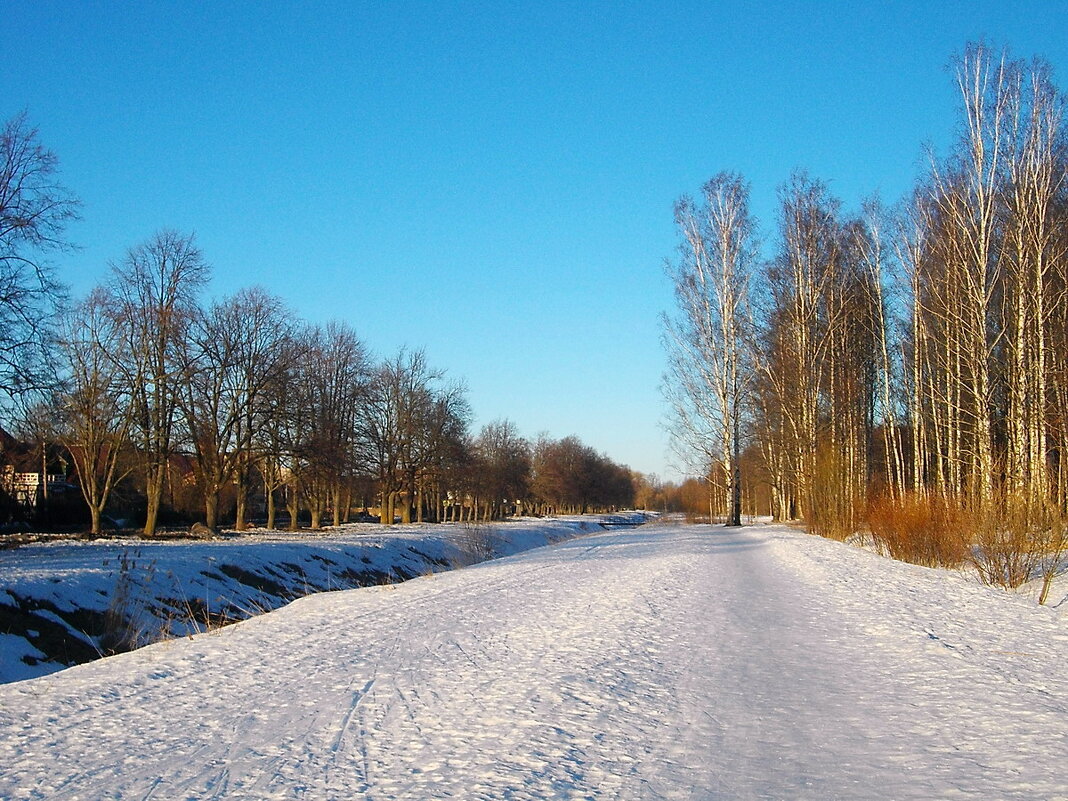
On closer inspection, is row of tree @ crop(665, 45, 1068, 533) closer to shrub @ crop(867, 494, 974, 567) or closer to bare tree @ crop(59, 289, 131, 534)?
shrub @ crop(867, 494, 974, 567)

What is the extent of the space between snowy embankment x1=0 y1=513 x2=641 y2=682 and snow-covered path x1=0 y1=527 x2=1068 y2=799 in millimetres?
3850

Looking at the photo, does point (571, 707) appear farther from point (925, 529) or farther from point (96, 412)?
point (96, 412)

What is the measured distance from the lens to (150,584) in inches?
725

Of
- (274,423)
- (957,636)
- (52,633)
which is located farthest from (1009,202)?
(274,423)

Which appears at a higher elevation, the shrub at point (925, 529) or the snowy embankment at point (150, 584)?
the shrub at point (925, 529)

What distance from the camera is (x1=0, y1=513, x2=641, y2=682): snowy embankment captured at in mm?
14578

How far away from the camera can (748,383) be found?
36.6m

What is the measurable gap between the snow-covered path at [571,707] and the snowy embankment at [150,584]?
3850mm

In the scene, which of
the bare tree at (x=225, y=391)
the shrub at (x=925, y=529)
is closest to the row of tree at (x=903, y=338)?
the shrub at (x=925, y=529)

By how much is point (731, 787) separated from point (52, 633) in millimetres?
14417

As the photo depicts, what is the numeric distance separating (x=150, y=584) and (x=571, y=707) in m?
Answer: 14.9

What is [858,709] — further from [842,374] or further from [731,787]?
[842,374]

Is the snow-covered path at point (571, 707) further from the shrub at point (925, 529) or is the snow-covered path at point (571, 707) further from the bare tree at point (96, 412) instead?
the bare tree at point (96, 412)

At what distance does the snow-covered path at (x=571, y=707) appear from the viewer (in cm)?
493
